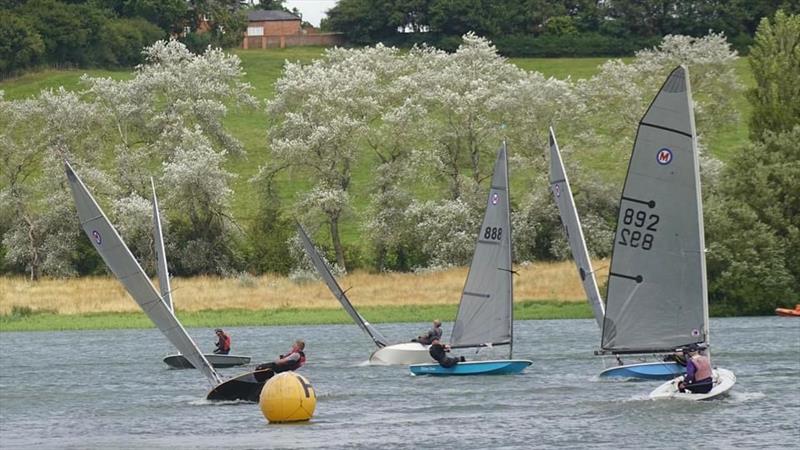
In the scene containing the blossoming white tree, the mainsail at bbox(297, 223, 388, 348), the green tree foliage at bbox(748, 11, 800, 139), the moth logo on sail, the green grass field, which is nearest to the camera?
the moth logo on sail

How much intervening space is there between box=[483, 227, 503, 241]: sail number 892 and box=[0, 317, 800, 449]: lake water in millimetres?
4249

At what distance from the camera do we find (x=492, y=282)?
163 feet

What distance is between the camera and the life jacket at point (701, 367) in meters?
39.2

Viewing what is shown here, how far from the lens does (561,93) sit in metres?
91.8

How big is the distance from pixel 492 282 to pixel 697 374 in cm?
1141

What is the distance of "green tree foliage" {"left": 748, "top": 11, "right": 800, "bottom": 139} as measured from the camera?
275 ft

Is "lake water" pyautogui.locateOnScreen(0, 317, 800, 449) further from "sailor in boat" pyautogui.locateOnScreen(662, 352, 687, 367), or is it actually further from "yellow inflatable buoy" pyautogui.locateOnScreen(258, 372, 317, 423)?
"sailor in boat" pyautogui.locateOnScreen(662, 352, 687, 367)

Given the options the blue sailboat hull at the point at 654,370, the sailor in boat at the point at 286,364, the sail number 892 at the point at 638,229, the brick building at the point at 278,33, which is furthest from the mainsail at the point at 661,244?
the brick building at the point at 278,33

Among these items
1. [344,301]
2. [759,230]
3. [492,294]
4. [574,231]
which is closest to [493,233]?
[492,294]

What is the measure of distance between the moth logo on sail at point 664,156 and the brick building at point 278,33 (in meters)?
123

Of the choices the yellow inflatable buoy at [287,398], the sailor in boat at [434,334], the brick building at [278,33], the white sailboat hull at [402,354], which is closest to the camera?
the yellow inflatable buoy at [287,398]

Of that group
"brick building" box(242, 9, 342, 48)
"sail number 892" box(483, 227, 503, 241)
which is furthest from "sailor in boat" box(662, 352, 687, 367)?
"brick building" box(242, 9, 342, 48)

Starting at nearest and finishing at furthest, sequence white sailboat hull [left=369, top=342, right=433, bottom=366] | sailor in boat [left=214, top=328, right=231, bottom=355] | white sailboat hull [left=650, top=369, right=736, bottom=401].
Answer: white sailboat hull [left=650, top=369, right=736, bottom=401] → white sailboat hull [left=369, top=342, right=433, bottom=366] → sailor in boat [left=214, top=328, right=231, bottom=355]

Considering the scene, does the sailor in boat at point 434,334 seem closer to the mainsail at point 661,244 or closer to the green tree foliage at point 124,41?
the mainsail at point 661,244
